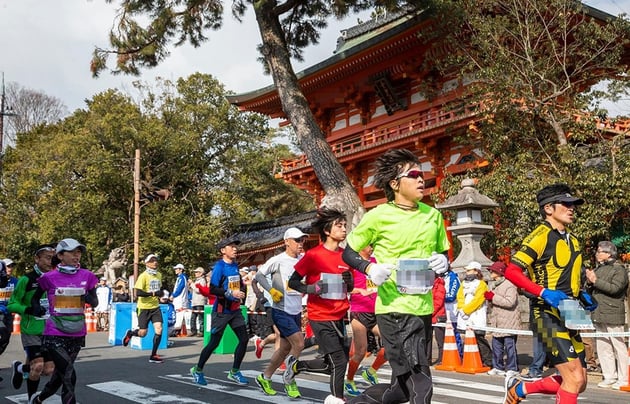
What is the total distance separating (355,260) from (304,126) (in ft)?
37.1

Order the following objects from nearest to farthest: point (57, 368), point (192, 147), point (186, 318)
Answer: point (57, 368) → point (186, 318) → point (192, 147)

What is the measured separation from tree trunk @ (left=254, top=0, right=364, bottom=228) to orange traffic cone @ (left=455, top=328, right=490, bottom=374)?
5190 millimetres

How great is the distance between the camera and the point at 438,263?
14.1ft

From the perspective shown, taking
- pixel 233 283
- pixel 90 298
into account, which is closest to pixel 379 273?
pixel 90 298

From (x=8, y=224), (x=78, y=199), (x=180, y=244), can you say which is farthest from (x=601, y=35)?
(x=8, y=224)

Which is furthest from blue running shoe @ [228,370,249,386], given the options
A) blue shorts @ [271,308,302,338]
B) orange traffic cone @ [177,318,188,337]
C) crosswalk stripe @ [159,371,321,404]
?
orange traffic cone @ [177,318,188,337]

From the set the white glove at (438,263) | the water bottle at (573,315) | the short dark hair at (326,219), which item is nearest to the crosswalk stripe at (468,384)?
the short dark hair at (326,219)

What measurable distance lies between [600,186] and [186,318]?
477 inches

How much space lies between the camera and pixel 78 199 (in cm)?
2552

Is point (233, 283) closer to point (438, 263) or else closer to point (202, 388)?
point (202, 388)

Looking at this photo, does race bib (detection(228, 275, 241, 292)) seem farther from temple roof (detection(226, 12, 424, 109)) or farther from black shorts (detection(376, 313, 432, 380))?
temple roof (detection(226, 12, 424, 109))

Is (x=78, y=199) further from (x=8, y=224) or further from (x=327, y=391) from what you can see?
(x=327, y=391)

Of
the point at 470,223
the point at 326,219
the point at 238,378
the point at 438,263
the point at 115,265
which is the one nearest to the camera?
the point at 438,263

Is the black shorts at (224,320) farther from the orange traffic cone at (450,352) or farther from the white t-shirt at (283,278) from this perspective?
the orange traffic cone at (450,352)
